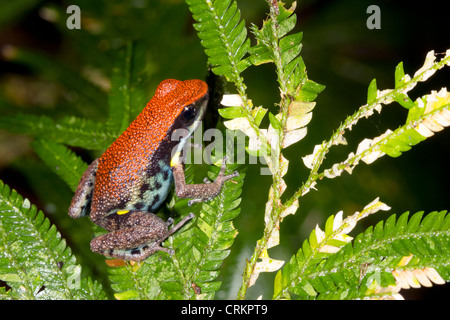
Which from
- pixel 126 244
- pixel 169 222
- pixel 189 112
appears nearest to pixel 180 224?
pixel 169 222

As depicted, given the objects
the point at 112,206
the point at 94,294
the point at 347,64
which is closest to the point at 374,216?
the point at 347,64

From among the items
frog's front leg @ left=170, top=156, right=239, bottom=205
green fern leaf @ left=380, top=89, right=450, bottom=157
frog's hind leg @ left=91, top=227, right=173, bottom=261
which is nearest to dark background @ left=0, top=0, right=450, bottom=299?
frog's hind leg @ left=91, top=227, right=173, bottom=261

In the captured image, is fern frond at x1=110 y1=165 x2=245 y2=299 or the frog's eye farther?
the frog's eye

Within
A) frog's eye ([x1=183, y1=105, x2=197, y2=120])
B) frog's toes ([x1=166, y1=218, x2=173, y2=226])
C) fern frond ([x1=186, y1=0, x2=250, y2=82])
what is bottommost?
frog's toes ([x1=166, y1=218, x2=173, y2=226])

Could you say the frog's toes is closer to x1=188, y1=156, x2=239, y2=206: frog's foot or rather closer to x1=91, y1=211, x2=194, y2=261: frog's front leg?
x1=91, y1=211, x2=194, y2=261: frog's front leg

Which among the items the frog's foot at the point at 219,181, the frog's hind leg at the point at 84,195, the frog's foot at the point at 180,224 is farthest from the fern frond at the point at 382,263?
the frog's hind leg at the point at 84,195

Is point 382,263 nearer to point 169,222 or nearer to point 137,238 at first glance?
point 169,222

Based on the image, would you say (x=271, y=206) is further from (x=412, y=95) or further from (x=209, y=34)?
(x=412, y=95)
